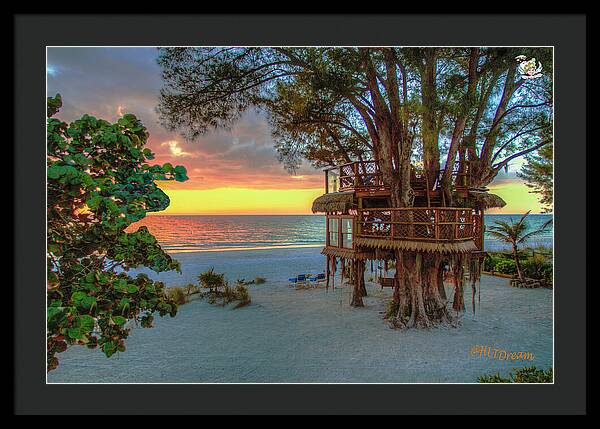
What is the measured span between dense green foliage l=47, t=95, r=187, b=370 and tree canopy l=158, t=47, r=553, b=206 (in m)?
2.60

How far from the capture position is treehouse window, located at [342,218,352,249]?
8.77 metres

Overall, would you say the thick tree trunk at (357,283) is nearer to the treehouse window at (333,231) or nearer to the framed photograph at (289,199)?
the framed photograph at (289,199)

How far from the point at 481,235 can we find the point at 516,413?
4853 mm

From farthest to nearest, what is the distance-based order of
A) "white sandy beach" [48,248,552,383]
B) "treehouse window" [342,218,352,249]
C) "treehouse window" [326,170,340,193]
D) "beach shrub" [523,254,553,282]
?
"beach shrub" [523,254,553,282] → "treehouse window" [326,170,340,193] → "treehouse window" [342,218,352,249] → "white sandy beach" [48,248,552,383]

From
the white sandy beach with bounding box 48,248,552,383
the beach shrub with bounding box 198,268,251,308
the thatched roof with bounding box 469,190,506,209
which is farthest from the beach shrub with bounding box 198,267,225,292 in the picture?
the thatched roof with bounding box 469,190,506,209

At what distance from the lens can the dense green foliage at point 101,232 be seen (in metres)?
3.01

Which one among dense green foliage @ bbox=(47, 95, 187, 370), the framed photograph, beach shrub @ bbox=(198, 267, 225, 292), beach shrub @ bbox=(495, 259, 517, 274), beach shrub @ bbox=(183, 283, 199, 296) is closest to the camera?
dense green foliage @ bbox=(47, 95, 187, 370)

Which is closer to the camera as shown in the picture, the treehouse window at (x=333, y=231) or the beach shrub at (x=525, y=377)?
the beach shrub at (x=525, y=377)

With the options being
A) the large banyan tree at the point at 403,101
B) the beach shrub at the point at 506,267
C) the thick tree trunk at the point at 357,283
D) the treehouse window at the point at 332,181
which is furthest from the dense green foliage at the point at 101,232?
the beach shrub at the point at 506,267

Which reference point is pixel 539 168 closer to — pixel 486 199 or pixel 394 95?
pixel 486 199

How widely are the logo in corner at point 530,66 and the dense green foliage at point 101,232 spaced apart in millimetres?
5942

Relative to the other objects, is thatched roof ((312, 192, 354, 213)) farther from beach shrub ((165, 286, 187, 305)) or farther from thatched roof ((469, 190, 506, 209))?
beach shrub ((165, 286, 187, 305))

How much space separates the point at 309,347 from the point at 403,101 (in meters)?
5.43

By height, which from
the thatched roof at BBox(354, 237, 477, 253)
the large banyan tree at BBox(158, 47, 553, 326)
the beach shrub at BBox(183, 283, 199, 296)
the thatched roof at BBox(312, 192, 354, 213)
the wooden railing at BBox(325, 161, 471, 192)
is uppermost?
the large banyan tree at BBox(158, 47, 553, 326)
